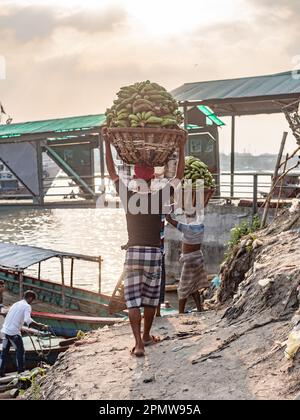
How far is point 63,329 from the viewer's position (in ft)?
36.2

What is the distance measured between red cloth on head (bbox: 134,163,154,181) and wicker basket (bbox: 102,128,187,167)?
0.04 meters

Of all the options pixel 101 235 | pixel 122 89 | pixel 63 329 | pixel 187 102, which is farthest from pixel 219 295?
pixel 101 235

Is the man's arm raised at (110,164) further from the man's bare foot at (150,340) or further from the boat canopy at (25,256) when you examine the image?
the boat canopy at (25,256)

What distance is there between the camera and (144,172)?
4.44m

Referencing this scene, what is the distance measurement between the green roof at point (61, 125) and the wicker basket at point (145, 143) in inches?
454

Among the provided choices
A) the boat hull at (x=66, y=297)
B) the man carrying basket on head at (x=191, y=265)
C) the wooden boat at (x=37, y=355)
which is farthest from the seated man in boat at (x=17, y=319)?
the boat hull at (x=66, y=297)

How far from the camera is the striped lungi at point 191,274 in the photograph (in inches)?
254

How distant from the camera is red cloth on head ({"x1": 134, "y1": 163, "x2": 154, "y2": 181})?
14.5 feet

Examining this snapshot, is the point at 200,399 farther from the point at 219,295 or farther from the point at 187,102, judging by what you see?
the point at 187,102

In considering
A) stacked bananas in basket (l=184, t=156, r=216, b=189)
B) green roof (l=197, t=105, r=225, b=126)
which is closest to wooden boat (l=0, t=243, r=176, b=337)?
stacked bananas in basket (l=184, t=156, r=216, b=189)

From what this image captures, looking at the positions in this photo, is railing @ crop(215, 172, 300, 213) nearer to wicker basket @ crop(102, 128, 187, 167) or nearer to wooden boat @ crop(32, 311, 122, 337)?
wooden boat @ crop(32, 311, 122, 337)

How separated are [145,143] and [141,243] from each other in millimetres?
895

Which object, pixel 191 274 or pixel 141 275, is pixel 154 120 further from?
pixel 191 274
